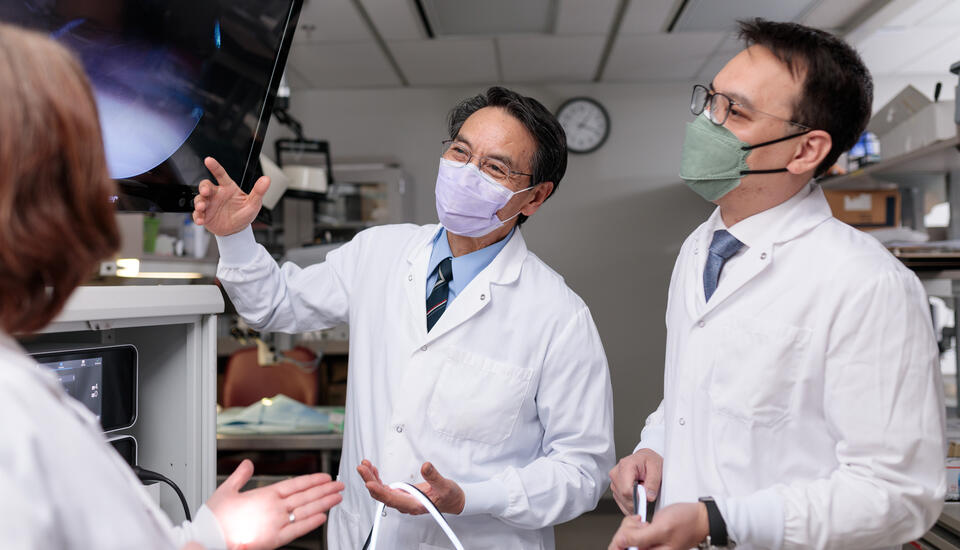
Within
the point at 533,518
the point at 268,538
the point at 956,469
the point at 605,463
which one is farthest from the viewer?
the point at 956,469

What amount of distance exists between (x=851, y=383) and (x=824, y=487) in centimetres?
14

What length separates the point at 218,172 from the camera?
47.4 inches

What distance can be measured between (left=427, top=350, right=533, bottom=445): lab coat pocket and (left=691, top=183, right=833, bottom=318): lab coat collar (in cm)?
38

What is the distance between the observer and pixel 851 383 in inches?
36.2

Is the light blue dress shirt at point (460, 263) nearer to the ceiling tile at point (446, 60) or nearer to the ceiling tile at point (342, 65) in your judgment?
the ceiling tile at point (446, 60)

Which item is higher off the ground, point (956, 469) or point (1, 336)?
point (1, 336)

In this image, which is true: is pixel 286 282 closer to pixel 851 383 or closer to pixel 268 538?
pixel 268 538

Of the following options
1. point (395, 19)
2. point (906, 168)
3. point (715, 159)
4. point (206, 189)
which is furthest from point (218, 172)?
point (395, 19)

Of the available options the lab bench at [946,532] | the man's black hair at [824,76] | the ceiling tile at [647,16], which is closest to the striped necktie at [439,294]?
the man's black hair at [824,76]

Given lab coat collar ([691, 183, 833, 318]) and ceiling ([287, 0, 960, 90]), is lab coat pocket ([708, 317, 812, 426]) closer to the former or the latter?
lab coat collar ([691, 183, 833, 318])

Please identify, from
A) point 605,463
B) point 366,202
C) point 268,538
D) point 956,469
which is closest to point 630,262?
point 366,202

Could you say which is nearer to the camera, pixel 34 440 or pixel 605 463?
pixel 34 440

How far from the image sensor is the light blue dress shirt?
55.9 inches

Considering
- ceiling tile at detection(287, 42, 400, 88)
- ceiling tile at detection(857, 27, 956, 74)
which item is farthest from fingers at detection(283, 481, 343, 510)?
ceiling tile at detection(857, 27, 956, 74)
